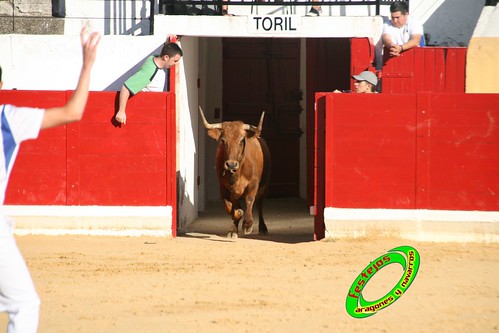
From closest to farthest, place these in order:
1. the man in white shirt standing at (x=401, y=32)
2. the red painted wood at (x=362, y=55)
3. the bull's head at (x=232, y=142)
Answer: the bull's head at (x=232, y=142)
the man in white shirt standing at (x=401, y=32)
the red painted wood at (x=362, y=55)

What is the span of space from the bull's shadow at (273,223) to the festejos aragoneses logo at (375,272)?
137cm

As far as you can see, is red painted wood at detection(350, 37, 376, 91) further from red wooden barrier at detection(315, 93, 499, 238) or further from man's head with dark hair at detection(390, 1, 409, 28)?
red wooden barrier at detection(315, 93, 499, 238)

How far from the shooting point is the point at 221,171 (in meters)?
12.0

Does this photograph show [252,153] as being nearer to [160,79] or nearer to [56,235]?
[160,79]

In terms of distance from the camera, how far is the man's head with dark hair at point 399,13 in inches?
456

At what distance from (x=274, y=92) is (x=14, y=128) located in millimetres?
11656

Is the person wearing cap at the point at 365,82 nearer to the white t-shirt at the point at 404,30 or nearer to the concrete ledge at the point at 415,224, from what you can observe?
the white t-shirt at the point at 404,30

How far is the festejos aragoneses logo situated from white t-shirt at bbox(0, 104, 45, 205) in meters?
3.05

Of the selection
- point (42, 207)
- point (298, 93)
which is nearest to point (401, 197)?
point (42, 207)

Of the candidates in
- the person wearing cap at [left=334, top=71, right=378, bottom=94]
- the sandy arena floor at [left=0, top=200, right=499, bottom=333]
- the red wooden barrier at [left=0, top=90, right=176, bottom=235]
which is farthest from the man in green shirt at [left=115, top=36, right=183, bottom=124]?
the person wearing cap at [left=334, top=71, right=378, bottom=94]

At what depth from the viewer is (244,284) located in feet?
26.6

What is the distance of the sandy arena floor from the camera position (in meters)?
6.63

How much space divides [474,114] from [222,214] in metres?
4.67

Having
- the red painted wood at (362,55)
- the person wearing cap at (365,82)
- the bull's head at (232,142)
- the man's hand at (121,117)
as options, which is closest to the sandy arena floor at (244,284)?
the bull's head at (232,142)
